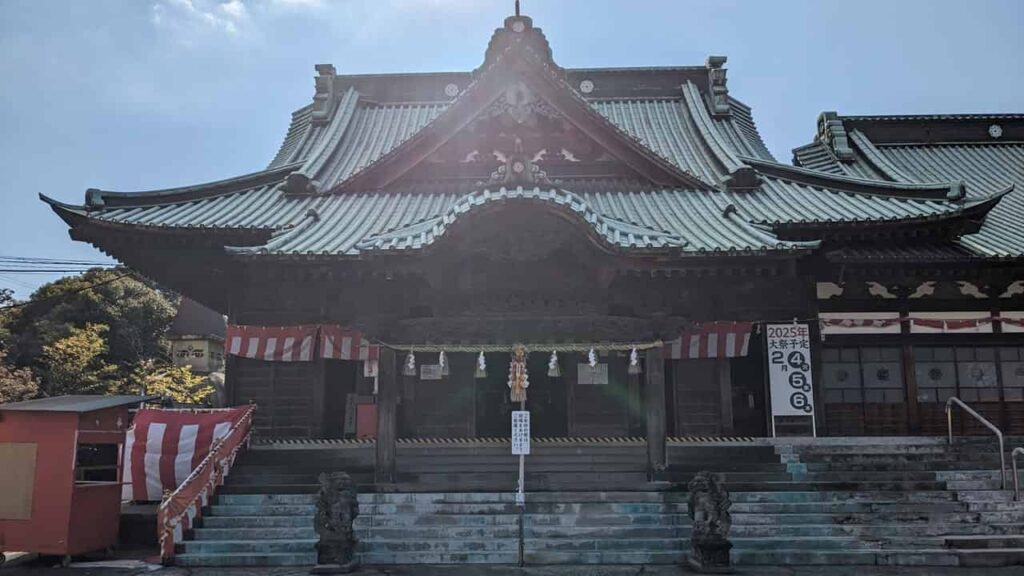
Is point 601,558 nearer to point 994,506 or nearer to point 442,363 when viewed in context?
point 442,363

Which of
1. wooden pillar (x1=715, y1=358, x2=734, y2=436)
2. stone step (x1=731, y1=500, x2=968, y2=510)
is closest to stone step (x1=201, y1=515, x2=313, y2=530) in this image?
stone step (x1=731, y1=500, x2=968, y2=510)

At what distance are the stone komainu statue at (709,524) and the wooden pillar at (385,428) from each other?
5.65 m

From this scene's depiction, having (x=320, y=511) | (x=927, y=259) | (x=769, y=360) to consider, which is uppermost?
(x=927, y=259)

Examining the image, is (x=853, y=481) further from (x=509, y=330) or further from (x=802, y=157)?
(x=802, y=157)

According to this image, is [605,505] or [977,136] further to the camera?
[977,136]

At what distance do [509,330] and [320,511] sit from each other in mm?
4734

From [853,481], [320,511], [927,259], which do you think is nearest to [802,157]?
[927,259]

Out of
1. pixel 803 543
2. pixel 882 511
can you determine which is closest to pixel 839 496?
pixel 882 511

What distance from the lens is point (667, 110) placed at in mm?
25062

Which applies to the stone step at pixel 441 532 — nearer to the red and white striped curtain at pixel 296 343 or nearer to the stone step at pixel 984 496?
the red and white striped curtain at pixel 296 343

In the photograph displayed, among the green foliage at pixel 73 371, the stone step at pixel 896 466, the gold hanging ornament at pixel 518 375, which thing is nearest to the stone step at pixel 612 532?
the gold hanging ornament at pixel 518 375

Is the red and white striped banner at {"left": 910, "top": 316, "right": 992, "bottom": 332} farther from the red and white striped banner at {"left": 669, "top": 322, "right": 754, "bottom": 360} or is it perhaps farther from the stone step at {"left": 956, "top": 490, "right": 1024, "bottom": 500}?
the stone step at {"left": 956, "top": 490, "right": 1024, "bottom": 500}

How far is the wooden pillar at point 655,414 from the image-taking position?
553 inches

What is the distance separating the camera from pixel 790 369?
660 inches
